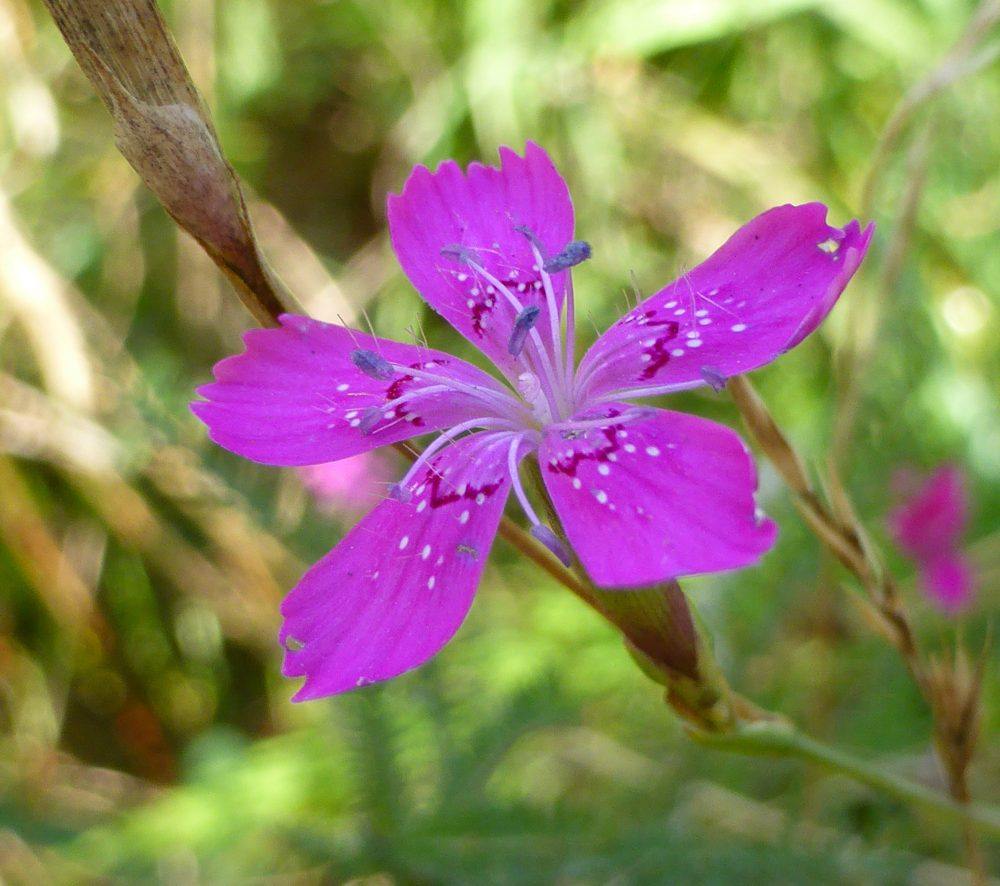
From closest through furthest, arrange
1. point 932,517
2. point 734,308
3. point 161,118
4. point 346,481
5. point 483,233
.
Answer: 1. point 161,118
2. point 734,308
3. point 483,233
4. point 932,517
5. point 346,481

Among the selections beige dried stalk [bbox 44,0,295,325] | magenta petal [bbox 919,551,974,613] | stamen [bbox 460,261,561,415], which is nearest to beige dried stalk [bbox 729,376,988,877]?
stamen [bbox 460,261,561,415]

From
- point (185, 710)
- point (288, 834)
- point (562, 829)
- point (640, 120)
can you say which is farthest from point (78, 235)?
point (562, 829)

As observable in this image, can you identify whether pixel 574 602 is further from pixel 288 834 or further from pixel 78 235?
pixel 78 235

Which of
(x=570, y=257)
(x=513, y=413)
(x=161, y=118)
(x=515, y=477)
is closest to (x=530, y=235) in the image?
(x=570, y=257)

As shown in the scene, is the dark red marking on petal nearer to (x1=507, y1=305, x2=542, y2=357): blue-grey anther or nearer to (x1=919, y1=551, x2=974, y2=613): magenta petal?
(x1=507, y1=305, x2=542, y2=357): blue-grey anther

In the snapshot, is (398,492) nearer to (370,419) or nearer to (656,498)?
(370,419)
